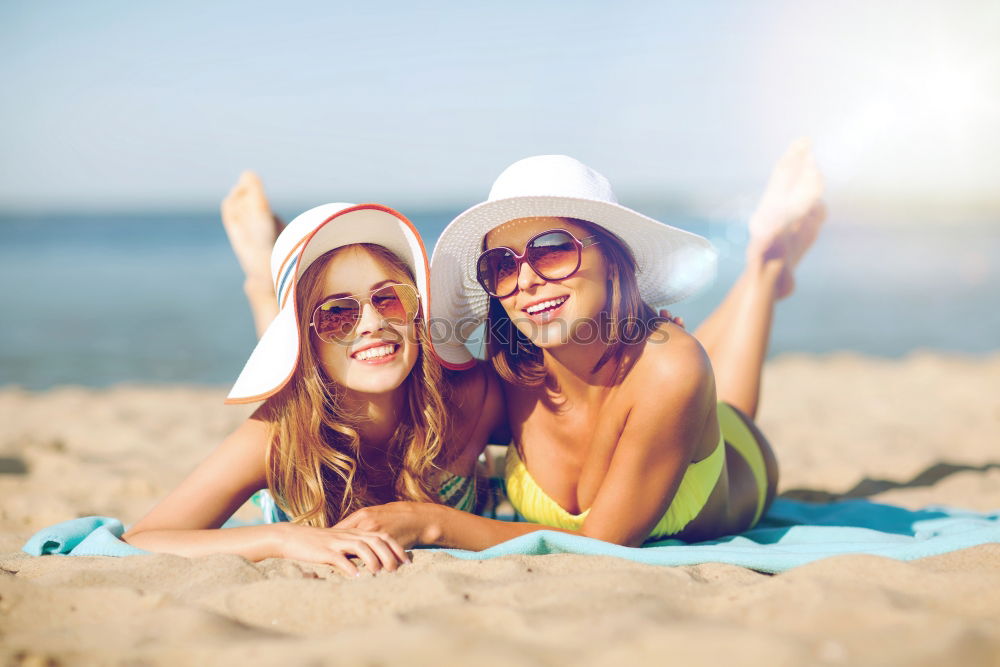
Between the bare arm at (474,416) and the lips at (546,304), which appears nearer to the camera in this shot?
the lips at (546,304)

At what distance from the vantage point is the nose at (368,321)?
2770mm

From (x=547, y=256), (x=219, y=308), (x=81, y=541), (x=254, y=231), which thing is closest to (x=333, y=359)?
(x=547, y=256)

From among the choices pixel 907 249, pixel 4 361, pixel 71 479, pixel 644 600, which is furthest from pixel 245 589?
pixel 907 249

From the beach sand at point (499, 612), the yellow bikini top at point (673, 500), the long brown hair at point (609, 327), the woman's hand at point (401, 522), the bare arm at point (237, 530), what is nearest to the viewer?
the beach sand at point (499, 612)

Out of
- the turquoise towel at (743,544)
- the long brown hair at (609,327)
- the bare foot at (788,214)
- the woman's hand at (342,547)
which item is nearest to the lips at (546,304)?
the long brown hair at (609,327)

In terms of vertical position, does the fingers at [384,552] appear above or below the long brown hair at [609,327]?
below

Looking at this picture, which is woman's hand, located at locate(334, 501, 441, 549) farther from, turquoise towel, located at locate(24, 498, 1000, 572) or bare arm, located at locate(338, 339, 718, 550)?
turquoise towel, located at locate(24, 498, 1000, 572)

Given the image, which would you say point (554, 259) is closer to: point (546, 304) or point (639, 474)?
point (546, 304)

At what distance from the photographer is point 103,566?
7.95ft

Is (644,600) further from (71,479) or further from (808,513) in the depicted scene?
(71,479)

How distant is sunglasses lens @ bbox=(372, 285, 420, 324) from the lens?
2.80m

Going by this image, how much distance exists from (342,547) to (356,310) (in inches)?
31.9

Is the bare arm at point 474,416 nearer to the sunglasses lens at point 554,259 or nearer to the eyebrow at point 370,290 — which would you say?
the eyebrow at point 370,290

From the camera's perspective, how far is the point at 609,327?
2869 millimetres
